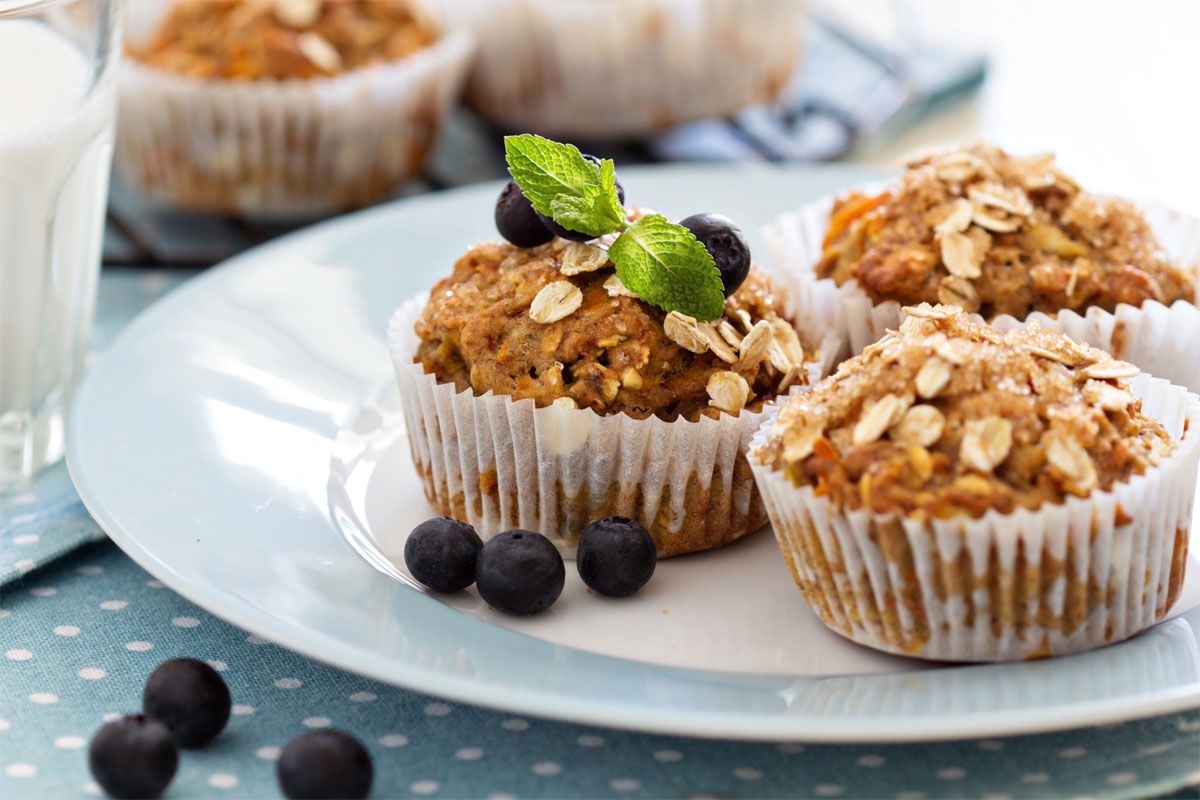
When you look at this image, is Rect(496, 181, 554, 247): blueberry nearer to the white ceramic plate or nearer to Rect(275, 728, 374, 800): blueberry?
the white ceramic plate

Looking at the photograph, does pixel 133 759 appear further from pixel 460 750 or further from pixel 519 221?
pixel 519 221

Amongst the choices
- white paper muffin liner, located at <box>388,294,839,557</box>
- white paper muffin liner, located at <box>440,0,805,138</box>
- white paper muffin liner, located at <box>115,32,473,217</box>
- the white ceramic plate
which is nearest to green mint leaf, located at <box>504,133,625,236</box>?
white paper muffin liner, located at <box>388,294,839,557</box>

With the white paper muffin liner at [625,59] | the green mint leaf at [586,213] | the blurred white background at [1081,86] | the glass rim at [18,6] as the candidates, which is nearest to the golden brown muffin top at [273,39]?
the white paper muffin liner at [625,59]

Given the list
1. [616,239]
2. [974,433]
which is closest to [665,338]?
[616,239]

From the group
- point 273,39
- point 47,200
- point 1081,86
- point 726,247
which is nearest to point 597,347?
point 726,247

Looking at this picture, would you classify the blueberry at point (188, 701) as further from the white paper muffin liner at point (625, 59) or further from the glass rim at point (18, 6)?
the white paper muffin liner at point (625, 59)

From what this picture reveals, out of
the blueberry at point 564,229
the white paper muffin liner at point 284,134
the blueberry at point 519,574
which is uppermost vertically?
the blueberry at point 564,229
